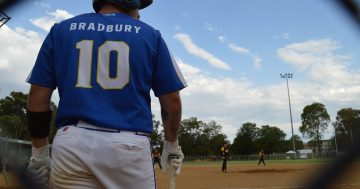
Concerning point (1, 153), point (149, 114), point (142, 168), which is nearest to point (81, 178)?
point (142, 168)

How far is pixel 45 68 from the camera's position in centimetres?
229

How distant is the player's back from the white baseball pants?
0.08 metres

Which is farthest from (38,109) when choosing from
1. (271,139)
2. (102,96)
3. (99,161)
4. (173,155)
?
(271,139)

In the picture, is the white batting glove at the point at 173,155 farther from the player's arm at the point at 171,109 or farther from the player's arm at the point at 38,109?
the player's arm at the point at 38,109

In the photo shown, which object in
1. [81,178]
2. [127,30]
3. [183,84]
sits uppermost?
[127,30]

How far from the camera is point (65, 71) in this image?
7.26 feet

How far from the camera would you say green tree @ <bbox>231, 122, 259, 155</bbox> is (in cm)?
8888

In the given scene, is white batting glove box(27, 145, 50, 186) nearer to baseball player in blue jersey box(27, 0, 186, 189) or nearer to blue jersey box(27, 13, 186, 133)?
baseball player in blue jersey box(27, 0, 186, 189)

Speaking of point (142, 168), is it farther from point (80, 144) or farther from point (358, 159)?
point (358, 159)

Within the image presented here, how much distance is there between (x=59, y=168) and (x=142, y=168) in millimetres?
426

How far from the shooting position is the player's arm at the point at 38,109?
2.28 metres

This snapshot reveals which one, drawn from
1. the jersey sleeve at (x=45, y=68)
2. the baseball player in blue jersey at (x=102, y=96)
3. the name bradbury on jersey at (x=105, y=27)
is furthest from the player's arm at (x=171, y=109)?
the jersey sleeve at (x=45, y=68)

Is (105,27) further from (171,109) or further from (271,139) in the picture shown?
(271,139)

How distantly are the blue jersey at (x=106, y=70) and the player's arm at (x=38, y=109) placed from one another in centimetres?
5
